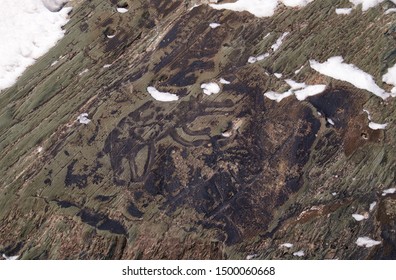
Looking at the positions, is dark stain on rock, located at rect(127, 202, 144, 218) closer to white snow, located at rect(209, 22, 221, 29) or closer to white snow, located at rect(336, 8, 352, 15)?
white snow, located at rect(209, 22, 221, 29)

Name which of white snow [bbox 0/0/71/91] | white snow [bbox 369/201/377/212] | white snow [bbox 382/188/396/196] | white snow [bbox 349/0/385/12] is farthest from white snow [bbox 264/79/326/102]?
white snow [bbox 0/0/71/91]

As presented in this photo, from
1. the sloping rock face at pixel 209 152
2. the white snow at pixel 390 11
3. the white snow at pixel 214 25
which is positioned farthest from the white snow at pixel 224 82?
the white snow at pixel 390 11

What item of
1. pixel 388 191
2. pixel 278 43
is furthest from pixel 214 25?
pixel 388 191

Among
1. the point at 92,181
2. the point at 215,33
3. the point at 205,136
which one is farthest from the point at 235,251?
the point at 215,33

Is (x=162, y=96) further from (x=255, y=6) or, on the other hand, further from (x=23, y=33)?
(x=23, y=33)

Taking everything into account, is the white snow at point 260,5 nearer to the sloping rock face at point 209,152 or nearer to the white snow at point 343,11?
the sloping rock face at point 209,152
